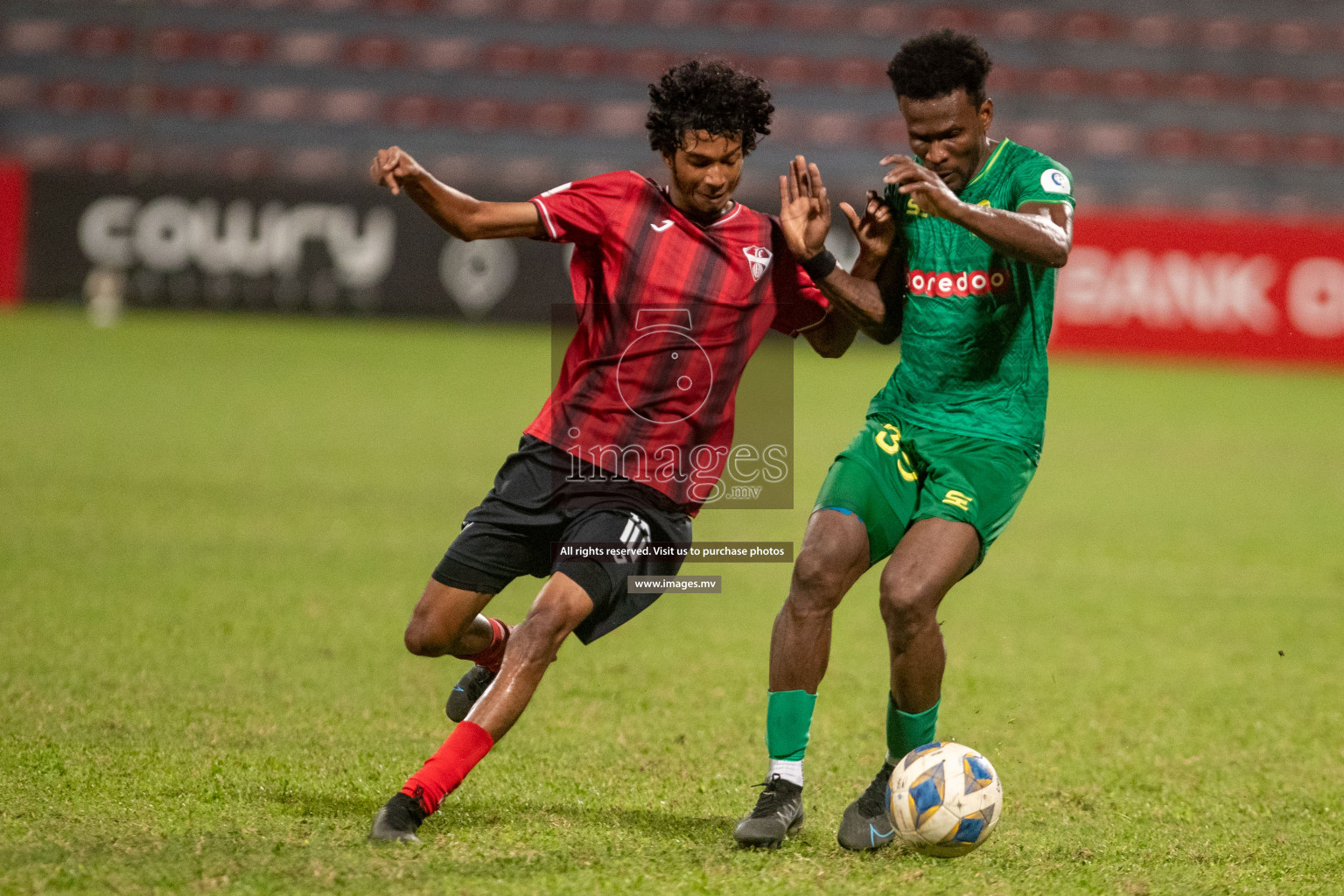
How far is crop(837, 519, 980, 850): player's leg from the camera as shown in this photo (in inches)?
159

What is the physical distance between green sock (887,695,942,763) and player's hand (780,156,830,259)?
129cm

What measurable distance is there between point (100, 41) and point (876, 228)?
69.1 feet

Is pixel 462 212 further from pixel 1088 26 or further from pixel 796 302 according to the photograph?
pixel 1088 26

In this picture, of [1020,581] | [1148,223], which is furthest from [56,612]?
[1148,223]

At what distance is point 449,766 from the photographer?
392 centimetres

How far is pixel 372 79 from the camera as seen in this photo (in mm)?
22766

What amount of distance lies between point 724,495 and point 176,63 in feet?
64.7

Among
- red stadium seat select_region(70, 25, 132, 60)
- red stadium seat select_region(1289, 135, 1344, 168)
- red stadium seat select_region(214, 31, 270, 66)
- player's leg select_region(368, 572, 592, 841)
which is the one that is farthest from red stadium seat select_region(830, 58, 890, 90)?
player's leg select_region(368, 572, 592, 841)

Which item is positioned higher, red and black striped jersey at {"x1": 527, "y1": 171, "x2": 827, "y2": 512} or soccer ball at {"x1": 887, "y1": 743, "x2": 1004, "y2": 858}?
red and black striped jersey at {"x1": 527, "y1": 171, "x2": 827, "y2": 512}

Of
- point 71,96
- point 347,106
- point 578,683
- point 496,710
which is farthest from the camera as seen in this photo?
point 347,106

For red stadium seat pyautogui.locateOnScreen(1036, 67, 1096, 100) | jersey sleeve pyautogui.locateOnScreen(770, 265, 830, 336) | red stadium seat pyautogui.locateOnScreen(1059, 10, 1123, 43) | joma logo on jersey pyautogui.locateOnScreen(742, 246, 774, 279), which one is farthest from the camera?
red stadium seat pyautogui.locateOnScreen(1059, 10, 1123, 43)

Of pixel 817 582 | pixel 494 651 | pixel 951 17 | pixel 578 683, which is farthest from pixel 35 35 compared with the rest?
pixel 817 582

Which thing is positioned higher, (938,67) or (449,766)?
(938,67)

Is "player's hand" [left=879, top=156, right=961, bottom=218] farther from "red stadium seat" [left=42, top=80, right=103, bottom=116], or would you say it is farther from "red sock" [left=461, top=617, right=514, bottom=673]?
"red stadium seat" [left=42, top=80, right=103, bottom=116]
